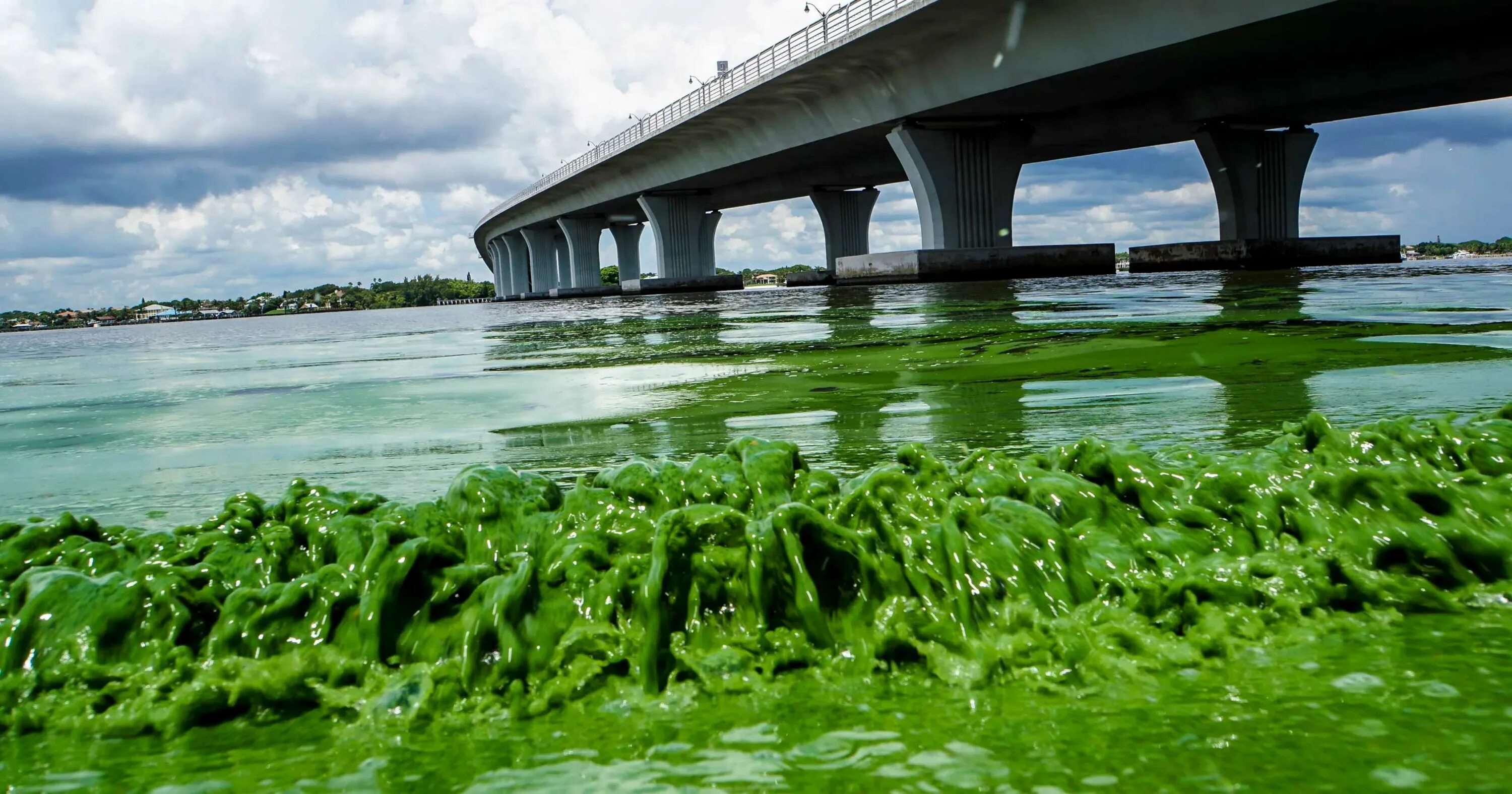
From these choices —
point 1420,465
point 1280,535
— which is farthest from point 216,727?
point 1420,465

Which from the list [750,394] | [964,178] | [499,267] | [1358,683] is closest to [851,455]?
[1358,683]

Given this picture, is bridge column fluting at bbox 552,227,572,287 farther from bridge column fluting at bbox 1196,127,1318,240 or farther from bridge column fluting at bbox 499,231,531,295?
bridge column fluting at bbox 1196,127,1318,240

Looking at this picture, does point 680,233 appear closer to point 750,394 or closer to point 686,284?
point 686,284

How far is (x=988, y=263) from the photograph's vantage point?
119 ft

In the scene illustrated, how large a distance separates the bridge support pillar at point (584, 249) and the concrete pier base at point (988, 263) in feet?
145

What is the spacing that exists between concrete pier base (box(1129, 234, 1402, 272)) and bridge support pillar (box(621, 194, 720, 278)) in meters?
28.4

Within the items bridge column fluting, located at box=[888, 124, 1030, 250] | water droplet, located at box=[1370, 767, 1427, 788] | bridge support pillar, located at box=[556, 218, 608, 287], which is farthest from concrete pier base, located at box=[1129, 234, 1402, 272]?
bridge support pillar, located at box=[556, 218, 608, 287]

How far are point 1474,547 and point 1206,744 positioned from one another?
1.60 metres

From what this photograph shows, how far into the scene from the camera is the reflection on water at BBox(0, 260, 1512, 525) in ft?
16.7

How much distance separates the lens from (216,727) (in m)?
2.41

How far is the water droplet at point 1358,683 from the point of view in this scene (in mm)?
2178

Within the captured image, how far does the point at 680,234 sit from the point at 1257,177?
32724 millimetres

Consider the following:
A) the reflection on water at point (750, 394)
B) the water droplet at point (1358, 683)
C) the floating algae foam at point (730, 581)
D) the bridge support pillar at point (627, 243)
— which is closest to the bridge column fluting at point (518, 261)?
the bridge support pillar at point (627, 243)

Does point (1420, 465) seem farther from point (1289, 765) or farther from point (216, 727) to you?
point (216, 727)
